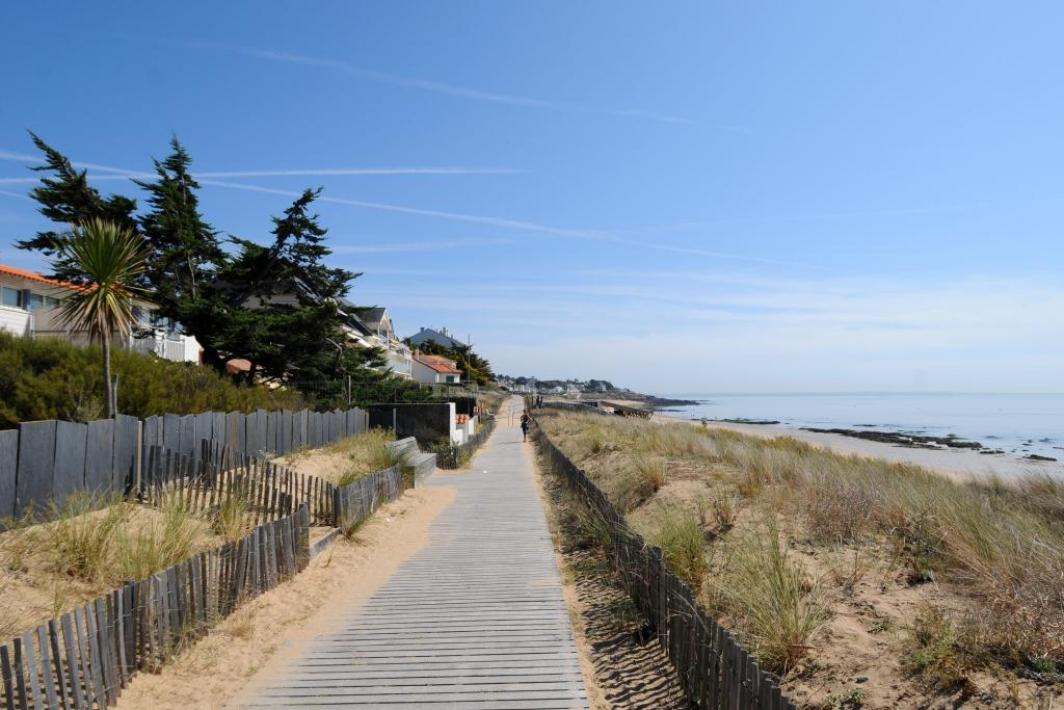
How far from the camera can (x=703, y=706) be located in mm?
5340

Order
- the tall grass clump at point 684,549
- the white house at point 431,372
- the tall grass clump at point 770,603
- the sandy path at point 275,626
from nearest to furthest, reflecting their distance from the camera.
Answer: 1. the tall grass clump at point 770,603
2. the sandy path at point 275,626
3. the tall grass clump at point 684,549
4. the white house at point 431,372

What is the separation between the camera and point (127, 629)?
19.3 feet

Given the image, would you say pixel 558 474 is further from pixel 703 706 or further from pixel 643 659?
pixel 703 706

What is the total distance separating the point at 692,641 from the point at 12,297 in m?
31.0

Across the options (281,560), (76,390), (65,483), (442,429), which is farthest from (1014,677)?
(442,429)

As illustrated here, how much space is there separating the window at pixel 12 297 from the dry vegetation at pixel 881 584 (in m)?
27.2

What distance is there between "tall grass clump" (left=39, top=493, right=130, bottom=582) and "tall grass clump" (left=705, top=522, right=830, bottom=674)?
625 cm

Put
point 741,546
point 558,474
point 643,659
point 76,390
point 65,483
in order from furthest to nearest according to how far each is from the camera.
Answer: point 558,474
point 76,390
point 65,483
point 741,546
point 643,659

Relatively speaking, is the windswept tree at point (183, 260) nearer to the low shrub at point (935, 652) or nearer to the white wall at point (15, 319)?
the white wall at point (15, 319)

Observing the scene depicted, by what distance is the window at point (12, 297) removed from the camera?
2733 cm

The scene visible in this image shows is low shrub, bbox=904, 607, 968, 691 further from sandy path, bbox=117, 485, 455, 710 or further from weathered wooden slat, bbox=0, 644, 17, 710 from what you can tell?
weathered wooden slat, bbox=0, 644, 17, 710

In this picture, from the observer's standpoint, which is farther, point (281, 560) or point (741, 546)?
point (281, 560)

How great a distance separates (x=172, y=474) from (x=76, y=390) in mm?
4004

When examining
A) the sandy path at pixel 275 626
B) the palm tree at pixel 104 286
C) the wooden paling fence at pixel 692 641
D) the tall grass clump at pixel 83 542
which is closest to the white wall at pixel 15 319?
the palm tree at pixel 104 286
